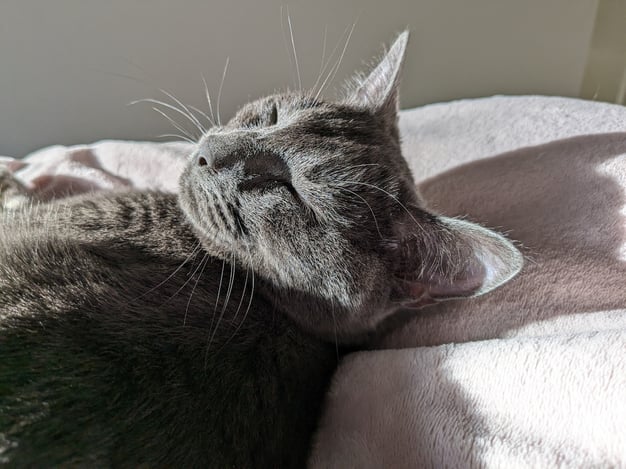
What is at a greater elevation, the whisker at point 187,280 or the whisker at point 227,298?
the whisker at point 187,280

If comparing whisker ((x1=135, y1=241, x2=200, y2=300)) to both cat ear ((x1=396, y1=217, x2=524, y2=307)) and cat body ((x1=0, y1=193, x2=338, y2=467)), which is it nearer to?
cat body ((x1=0, y1=193, x2=338, y2=467))

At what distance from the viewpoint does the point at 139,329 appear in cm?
71

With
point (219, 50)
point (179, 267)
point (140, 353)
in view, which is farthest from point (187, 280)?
point (219, 50)

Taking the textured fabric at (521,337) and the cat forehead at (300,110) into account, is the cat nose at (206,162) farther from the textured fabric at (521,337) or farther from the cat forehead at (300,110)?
the textured fabric at (521,337)

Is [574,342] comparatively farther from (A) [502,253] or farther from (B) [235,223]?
(B) [235,223]

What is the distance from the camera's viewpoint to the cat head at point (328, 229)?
83 centimetres

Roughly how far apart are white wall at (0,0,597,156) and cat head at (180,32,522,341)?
3.60ft

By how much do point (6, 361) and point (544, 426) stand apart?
2.30ft

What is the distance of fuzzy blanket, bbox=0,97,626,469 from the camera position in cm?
66

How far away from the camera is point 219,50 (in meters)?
1.88

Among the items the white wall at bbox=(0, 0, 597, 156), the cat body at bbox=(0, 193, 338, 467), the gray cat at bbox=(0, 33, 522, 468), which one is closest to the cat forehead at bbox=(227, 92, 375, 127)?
the gray cat at bbox=(0, 33, 522, 468)

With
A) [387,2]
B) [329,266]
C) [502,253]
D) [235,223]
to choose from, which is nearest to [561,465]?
[502,253]

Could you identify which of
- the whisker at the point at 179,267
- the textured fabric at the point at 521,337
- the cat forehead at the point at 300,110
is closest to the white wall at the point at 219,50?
the textured fabric at the point at 521,337

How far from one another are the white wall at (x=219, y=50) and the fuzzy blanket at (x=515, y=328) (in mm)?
641
